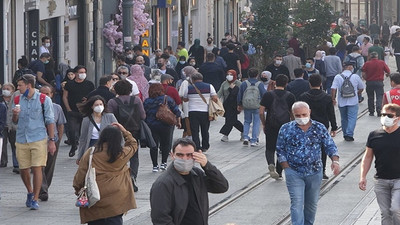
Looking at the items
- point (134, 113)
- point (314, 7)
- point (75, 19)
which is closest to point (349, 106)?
point (134, 113)

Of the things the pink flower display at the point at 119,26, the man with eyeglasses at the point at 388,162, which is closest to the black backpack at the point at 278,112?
the man with eyeglasses at the point at 388,162

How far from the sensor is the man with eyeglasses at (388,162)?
39.5 feet

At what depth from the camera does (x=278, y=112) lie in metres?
17.5

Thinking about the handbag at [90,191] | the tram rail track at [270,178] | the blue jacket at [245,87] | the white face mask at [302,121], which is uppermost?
the white face mask at [302,121]

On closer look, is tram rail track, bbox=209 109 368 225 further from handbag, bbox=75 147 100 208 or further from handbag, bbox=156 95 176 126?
handbag, bbox=75 147 100 208

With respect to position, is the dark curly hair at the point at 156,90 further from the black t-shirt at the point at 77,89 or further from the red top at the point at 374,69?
the red top at the point at 374,69

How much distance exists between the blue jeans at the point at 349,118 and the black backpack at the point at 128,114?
725 cm

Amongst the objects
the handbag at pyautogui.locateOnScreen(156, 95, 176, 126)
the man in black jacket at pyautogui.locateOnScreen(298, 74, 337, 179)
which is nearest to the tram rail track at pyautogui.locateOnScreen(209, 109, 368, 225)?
the man in black jacket at pyautogui.locateOnScreen(298, 74, 337, 179)

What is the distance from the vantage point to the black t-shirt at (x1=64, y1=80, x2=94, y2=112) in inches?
827

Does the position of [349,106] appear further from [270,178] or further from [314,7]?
[314,7]

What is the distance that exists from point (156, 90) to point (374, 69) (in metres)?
9.88

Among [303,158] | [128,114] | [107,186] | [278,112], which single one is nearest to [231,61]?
[278,112]

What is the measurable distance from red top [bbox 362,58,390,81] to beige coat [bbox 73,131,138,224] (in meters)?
16.6

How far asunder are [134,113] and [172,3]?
2603cm
